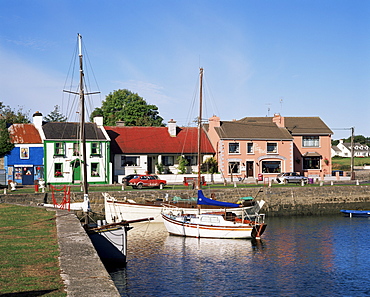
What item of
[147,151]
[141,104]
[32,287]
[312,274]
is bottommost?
[312,274]

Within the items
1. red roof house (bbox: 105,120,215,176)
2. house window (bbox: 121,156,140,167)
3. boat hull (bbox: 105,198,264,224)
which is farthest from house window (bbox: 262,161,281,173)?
boat hull (bbox: 105,198,264,224)

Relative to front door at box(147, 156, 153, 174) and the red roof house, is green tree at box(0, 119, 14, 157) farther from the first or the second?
front door at box(147, 156, 153, 174)

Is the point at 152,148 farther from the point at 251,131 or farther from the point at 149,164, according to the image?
the point at 251,131

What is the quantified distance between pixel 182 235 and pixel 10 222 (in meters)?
14.4

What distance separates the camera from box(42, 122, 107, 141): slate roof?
60250 millimetres

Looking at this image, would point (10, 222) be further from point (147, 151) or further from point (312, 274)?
point (147, 151)

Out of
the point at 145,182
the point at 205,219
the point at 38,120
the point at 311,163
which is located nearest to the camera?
the point at 205,219

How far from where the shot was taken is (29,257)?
16125 mm

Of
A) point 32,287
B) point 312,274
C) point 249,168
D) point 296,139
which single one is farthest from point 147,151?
point 32,287

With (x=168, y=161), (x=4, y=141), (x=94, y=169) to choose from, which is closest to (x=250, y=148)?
(x=168, y=161)

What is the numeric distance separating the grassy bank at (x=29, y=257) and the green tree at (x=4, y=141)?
31906mm

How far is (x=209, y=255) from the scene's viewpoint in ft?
97.8

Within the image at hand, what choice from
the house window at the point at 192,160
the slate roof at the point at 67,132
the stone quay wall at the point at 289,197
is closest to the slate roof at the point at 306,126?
the house window at the point at 192,160

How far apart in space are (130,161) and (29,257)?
49.0 meters
